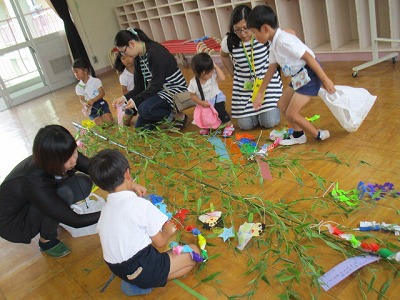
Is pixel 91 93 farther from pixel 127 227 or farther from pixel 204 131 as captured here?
pixel 127 227

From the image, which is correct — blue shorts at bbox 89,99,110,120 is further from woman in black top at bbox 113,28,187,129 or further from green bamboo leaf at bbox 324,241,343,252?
green bamboo leaf at bbox 324,241,343,252

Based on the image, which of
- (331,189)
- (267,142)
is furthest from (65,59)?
(331,189)

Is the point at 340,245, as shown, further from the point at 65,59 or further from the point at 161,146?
the point at 65,59

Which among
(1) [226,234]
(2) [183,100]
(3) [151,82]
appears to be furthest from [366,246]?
(3) [151,82]

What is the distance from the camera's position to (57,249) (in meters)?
2.25

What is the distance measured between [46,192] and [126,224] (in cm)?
63

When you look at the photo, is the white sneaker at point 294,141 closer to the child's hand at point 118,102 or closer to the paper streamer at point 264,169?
the paper streamer at point 264,169

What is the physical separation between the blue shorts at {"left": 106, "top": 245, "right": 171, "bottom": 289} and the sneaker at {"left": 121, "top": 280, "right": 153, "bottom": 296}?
0.07 meters

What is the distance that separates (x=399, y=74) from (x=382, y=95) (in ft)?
1.74

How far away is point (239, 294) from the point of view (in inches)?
64.3

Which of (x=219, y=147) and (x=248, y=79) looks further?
(x=248, y=79)

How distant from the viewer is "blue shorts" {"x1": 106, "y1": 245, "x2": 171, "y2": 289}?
163 centimetres

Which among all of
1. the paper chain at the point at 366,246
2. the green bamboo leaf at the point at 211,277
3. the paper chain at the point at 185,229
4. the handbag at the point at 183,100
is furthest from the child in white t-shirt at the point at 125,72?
the paper chain at the point at 366,246

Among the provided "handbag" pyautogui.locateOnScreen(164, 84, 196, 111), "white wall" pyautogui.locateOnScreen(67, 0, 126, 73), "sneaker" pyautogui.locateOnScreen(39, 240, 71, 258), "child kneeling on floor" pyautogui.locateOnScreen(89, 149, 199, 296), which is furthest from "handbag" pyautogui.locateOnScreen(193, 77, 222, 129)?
"white wall" pyautogui.locateOnScreen(67, 0, 126, 73)
